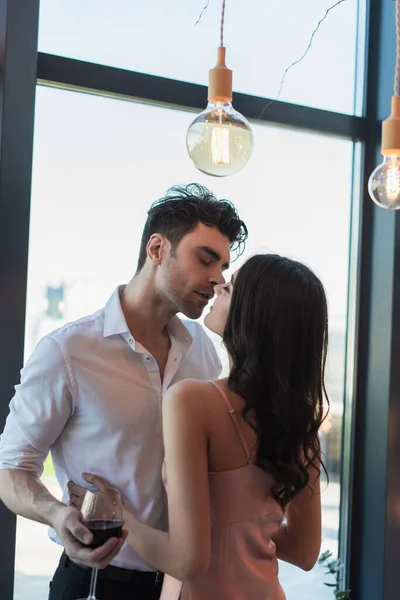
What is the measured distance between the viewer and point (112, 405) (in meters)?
1.92

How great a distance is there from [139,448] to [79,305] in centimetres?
113

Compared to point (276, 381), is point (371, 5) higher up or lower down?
higher up

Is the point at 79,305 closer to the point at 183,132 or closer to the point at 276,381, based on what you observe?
the point at 183,132

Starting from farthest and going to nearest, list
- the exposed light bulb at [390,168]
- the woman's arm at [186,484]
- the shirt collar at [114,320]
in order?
the shirt collar at [114,320]
the exposed light bulb at [390,168]
the woman's arm at [186,484]

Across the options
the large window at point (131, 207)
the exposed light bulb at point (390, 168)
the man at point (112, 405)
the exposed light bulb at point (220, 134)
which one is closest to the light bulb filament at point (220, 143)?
the exposed light bulb at point (220, 134)

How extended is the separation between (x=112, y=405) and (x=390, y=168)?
2.91ft

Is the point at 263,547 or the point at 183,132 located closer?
the point at 263,547

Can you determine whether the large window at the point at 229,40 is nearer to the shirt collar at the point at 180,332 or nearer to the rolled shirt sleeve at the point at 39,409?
the shirt collar at the point at 180,332

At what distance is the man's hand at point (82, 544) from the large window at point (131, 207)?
136cm

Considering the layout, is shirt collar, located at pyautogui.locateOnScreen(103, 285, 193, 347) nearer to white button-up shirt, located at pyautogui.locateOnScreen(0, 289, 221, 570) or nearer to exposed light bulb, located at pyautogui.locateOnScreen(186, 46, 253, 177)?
Answer: white button-up shirt, located at pyautogui.locateOnScreen(0, 289, 221, 570)

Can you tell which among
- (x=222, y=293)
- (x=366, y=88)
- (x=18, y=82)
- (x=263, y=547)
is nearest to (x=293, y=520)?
(x=263, y=547)

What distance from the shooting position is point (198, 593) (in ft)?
5.32

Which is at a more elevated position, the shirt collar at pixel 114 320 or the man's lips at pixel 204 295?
the man's lips at pixel 204 295

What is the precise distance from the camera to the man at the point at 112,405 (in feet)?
6.15
